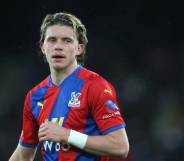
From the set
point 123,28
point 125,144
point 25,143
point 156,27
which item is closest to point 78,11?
point 123,28

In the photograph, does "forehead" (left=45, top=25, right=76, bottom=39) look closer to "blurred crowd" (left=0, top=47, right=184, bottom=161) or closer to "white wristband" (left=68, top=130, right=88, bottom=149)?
"white wristband" (left=68, top=130, right=88, bottom=149)

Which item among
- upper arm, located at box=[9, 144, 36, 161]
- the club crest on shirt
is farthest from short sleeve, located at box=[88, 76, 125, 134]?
upper arm, located at box=[9, 144, 36, 161]

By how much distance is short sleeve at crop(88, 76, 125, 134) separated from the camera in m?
3.13

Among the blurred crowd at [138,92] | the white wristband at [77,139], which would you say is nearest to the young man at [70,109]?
the white wristband at [77,139]

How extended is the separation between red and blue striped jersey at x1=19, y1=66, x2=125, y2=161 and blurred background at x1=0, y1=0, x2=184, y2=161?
394cm

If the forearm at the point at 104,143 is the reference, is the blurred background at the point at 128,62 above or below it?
above

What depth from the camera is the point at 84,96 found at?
3234 mm

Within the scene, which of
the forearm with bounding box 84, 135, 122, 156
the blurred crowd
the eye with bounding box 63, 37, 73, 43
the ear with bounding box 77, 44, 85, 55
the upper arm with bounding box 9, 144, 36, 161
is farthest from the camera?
the blurred crowd

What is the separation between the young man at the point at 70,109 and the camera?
3115mm

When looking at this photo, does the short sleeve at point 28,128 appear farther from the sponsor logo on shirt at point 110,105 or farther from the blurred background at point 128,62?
the blurred background at point 128,62

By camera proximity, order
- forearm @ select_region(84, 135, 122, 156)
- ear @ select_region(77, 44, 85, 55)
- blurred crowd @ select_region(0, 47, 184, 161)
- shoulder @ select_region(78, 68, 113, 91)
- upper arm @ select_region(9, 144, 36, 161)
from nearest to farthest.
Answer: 1. forearm @ select_region(84, 135, 122, 156)
2. shoulder @ select_region(78, 68, 113, 91)
3. ear @ select_region(77, 44, 85, 55)
4. upper arm @ select_region(9, 144, 36, 161)
5. blurred crowd @ select_region(0, 47, 184, 161)

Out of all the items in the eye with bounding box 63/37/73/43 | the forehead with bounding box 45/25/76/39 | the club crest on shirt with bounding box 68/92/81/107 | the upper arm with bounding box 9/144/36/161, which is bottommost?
the upper arm with bounding box 9/144/36/161

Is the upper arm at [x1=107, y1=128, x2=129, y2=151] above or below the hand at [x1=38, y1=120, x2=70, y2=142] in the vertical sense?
below

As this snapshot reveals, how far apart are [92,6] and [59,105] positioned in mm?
4794
